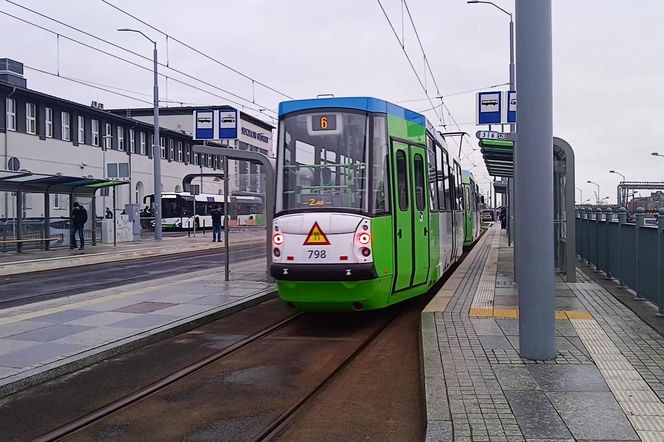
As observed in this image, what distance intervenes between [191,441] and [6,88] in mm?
37322

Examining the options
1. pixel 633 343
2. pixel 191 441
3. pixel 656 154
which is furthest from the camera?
pixel 656 154

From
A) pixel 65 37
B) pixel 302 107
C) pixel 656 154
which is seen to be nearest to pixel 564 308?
pixel 302 107

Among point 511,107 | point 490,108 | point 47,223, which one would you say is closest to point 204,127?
point 490,108

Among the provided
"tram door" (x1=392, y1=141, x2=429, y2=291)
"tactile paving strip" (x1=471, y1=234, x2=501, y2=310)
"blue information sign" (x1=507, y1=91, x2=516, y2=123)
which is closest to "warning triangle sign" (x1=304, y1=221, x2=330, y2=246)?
"tram door" (x1=392, y1=141, x2=429, y2=291)

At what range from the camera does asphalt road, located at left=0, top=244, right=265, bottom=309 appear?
13.7 m

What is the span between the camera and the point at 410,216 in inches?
389

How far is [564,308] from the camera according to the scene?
9.84 meters

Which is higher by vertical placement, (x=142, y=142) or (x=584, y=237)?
(x=142, y=142)

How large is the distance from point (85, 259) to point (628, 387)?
20194mm

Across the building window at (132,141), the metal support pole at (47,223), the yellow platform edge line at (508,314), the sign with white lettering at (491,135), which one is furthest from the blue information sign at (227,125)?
the building window at (132,141)

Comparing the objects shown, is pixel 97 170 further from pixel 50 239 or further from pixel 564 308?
pixel 564 308

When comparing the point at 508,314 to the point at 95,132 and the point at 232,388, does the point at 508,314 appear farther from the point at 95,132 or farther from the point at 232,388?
the point at 95,132

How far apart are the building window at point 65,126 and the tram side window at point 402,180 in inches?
1536

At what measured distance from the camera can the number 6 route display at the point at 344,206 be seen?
8695mm
